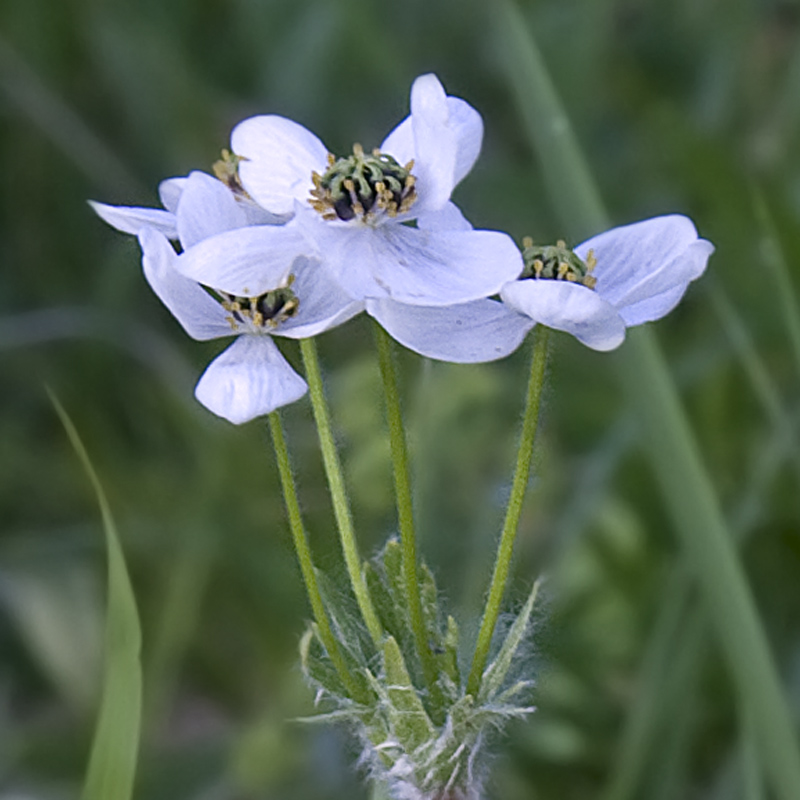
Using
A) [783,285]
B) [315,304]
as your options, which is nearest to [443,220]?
[315,304]

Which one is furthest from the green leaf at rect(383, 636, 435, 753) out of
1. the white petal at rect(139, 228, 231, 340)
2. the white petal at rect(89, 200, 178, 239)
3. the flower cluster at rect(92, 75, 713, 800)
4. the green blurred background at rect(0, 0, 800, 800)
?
the green blurred background at rect(0, 0, 800, 800)

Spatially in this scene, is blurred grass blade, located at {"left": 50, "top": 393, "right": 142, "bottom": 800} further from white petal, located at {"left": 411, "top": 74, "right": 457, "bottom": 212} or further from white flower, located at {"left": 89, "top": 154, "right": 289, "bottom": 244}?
white petal, located at {"left": 411, "top": 74, "right": 457, "bottom": 212}

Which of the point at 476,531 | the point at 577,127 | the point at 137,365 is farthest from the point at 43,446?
the point at 577,127

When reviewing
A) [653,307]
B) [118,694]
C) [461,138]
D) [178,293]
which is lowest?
[118,694]

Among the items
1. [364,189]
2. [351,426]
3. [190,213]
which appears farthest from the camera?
[351,426]

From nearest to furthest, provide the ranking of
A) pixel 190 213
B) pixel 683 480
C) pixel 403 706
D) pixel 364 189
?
pixel 403 706 → pixel 190 213 → pixel 364 189 → pixel 683 480

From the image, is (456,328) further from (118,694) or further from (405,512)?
(118,694)

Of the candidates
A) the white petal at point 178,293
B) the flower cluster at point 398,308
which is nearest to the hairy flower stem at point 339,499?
the flower cluster at point 398,308

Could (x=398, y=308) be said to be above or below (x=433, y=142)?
below
